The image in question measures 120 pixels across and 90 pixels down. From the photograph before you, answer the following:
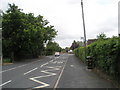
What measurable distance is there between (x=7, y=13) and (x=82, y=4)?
18717 millimetres

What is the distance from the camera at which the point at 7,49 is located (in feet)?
105

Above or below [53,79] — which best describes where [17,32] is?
above

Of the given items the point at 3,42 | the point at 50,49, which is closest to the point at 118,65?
the point at 3,42

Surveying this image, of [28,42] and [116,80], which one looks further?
[28,42]

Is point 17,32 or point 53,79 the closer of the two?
point 53,79

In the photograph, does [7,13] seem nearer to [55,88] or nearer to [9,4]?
[9,4]

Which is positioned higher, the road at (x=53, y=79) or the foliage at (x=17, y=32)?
the foliage at (x=17, y=32)

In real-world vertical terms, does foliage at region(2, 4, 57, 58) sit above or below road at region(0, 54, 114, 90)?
above

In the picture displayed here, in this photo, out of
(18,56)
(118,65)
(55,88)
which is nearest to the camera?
(118,65)

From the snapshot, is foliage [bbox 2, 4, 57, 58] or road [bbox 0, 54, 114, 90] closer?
road [bbox 0, 54, 114, 90]

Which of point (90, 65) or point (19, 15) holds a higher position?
point (19, 15)

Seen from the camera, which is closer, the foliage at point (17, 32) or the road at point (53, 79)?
the road at point (53, 79)

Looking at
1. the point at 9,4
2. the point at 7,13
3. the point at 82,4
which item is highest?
the point at 9,4

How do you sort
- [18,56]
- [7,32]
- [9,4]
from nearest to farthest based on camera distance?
[7,32] < [9,4] < [18,56]
